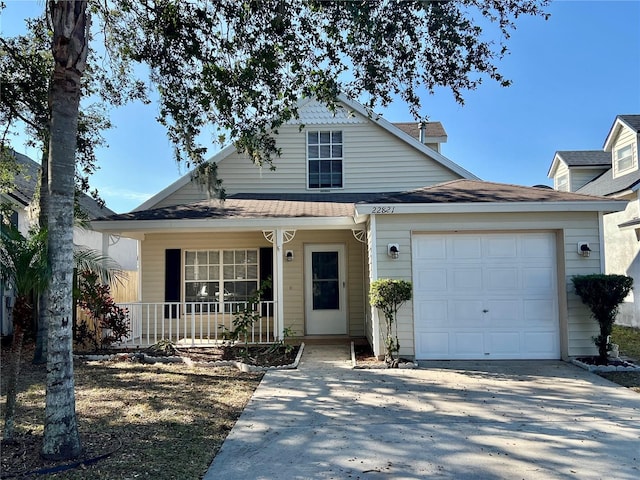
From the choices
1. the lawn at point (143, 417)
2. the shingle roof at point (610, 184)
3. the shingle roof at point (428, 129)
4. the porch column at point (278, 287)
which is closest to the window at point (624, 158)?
the shingle roof at point (610, 184)

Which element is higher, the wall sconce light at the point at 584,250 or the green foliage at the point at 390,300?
the wall sconce light at the point at 584,250

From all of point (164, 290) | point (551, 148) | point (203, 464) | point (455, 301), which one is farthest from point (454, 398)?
point (551, 148)

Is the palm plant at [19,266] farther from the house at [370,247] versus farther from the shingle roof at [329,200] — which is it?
the shingle roof at [329,200]

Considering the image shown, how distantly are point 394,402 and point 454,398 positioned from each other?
0.82 meters

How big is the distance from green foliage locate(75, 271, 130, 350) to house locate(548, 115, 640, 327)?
38.0ft

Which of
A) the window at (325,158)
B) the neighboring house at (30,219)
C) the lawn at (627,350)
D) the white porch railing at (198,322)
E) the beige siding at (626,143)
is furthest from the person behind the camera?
the beige siding at (626,143)

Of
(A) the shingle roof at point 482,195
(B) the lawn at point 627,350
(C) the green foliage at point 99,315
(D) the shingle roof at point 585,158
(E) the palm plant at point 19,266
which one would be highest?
(D) the shingle roof at point 585,158

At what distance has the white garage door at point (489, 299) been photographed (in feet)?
26.1

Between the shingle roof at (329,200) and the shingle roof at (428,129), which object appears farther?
the shingle roof at (428,129)

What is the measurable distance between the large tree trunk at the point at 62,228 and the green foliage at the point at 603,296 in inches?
295

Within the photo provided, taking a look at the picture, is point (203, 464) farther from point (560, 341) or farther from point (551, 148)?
point (551, 148)

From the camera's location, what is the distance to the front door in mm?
10781

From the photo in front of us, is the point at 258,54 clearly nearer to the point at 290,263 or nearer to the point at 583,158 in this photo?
the point at 290,263

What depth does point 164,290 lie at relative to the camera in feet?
35.9
